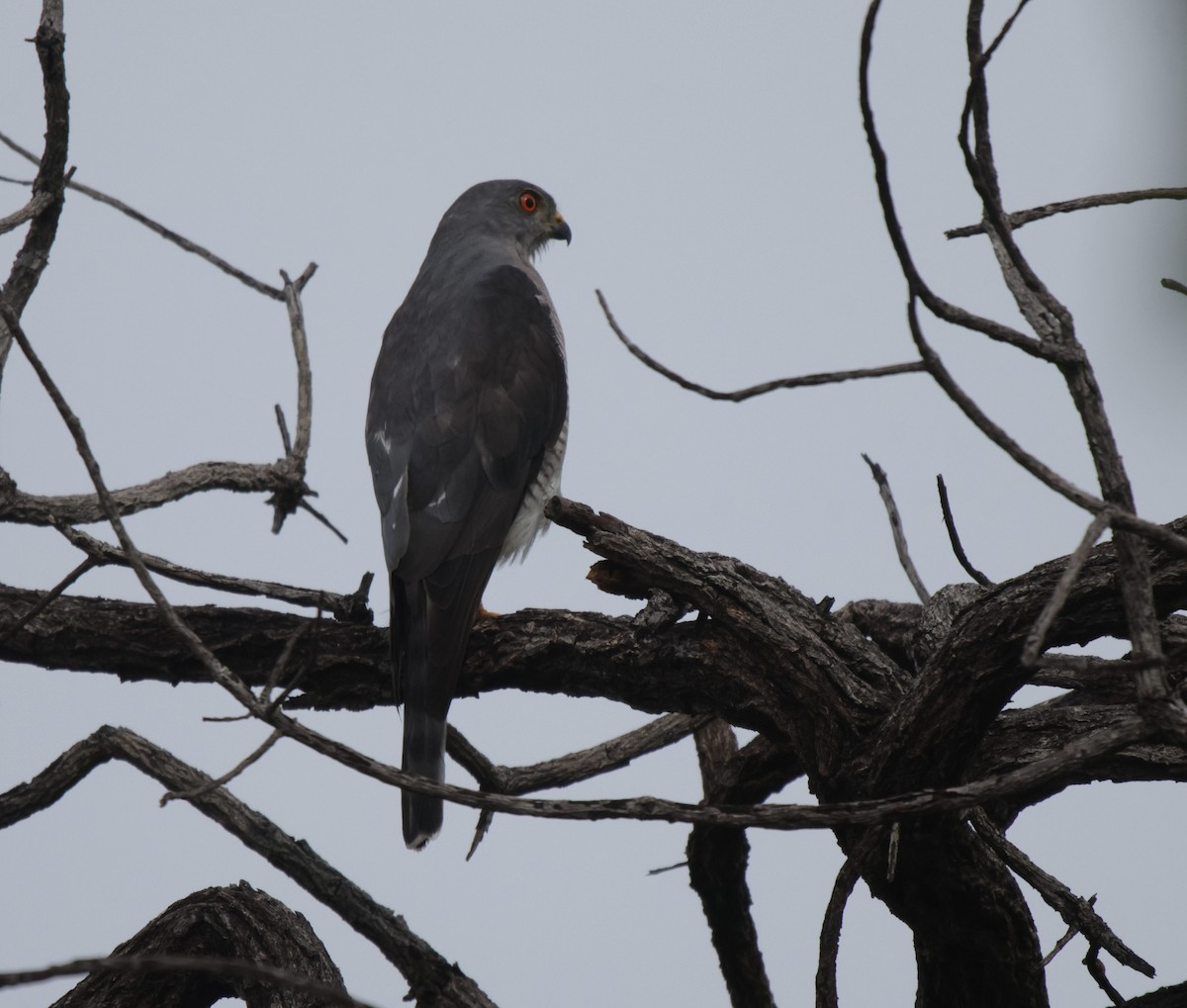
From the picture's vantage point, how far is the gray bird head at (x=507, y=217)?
579 centimetres

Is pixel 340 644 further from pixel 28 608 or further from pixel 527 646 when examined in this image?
pixel 28 608

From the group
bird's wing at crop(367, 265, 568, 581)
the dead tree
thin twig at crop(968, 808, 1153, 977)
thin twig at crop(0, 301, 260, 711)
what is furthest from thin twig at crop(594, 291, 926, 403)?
bird's wing at crop(367, 265, 568, 581)

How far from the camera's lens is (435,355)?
4.57m

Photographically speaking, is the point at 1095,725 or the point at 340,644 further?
the point at 340,644

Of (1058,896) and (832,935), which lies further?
(1058,896)

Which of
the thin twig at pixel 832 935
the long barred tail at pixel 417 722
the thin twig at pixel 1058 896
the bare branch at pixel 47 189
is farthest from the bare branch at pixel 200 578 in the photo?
the thin twig at pixel 1058 896

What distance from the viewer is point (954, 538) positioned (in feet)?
9.30

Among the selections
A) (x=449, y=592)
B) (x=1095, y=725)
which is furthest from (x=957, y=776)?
(x=449, y=592)

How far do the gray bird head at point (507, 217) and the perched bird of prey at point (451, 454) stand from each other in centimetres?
43

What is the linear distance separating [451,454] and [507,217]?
2.03 m

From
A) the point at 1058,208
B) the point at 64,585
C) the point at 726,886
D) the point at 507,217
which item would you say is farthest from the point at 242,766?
the point at 507,217

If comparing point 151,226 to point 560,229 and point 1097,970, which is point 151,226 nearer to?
point 560,229

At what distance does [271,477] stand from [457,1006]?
2022 mm

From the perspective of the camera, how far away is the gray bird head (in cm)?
579
